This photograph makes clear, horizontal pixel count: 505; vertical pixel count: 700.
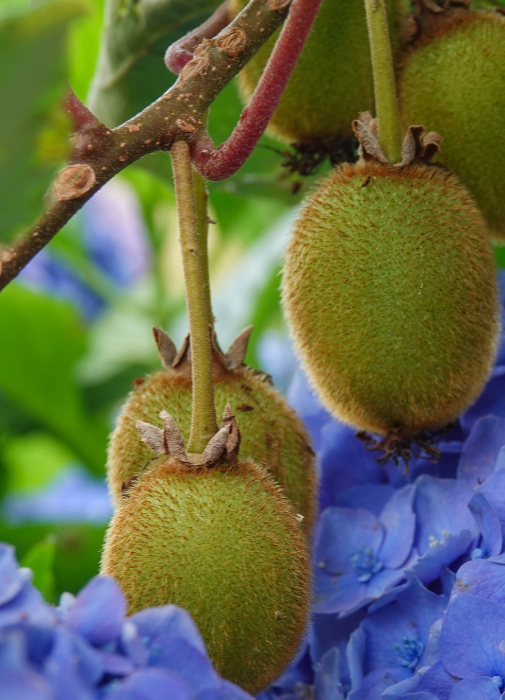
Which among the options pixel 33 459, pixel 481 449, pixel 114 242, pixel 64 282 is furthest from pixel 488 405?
pixel 114 242

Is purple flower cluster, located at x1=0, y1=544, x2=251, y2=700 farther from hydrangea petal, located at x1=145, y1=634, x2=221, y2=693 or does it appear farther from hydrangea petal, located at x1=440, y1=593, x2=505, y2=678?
hydrangea petal, located at x1=440, y1=593, x2=505, y2=678

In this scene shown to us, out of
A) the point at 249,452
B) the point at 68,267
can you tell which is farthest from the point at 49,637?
the point at 68,267

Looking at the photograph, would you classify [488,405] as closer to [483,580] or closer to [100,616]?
[483,580]

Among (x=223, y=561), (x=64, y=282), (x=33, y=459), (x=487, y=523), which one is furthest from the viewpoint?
(x=64, y=282)

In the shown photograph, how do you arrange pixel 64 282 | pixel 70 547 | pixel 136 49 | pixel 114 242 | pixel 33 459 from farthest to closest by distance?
pixel 114 242, pixel 64 282, pixel 33 459, pixel 70 547, pixel 136 49

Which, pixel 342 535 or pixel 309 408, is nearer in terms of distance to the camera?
pixel 342 535

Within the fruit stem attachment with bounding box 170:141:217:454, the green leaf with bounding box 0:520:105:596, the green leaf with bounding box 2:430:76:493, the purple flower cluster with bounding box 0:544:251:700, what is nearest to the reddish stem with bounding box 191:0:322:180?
the fruit stem attachment with bounding box 170:141:217:454

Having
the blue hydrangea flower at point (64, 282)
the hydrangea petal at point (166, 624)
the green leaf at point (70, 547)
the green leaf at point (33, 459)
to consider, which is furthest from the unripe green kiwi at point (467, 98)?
the blue hydrangea flower at point (64, 282)
